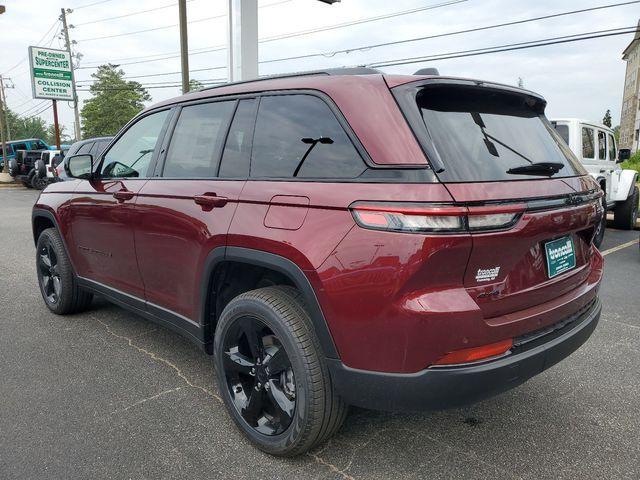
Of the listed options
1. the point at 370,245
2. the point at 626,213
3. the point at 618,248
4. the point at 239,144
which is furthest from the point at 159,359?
the point at 626,213

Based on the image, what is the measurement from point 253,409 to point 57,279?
2.83 m

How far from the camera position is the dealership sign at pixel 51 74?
23.4 m

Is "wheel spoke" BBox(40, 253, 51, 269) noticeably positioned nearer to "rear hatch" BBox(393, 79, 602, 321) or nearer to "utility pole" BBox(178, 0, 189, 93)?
"rear hatch" BBox(393, 79, 602, 321)

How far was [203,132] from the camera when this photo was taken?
2881mm

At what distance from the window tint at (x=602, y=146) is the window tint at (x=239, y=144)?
26.7 ft

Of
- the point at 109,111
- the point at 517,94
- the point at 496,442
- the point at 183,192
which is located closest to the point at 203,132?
the point at 183,192

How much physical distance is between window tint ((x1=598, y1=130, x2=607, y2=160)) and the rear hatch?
733 centimetres

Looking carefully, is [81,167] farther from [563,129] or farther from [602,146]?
[602,146]

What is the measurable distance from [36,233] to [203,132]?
272 centimetres

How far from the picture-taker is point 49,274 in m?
4.49

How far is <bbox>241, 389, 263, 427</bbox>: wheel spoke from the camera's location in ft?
7.92

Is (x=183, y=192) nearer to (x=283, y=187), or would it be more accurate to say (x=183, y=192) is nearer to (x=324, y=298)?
(x=283, y=187)

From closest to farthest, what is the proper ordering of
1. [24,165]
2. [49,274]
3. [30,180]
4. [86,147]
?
[49,274], [86,147], [30,180], [24,165]

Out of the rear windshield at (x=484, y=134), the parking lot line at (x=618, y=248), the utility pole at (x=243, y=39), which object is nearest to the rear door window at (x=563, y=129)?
the parking lot line at (x=618, y=248)
